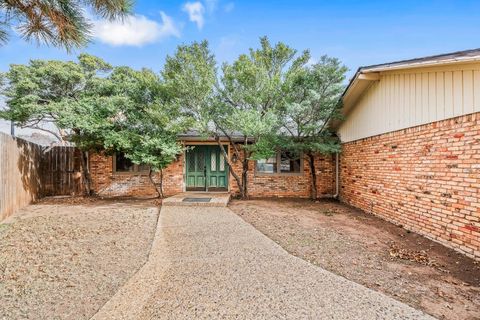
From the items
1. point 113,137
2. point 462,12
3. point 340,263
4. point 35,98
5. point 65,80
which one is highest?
point 462,12

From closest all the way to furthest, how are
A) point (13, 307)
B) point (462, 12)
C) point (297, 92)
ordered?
point (13, 307)
point (462, 12)
point (297, 92)

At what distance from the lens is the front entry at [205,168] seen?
1062cm

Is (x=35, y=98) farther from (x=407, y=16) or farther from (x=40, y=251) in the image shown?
(x=407, y=16)

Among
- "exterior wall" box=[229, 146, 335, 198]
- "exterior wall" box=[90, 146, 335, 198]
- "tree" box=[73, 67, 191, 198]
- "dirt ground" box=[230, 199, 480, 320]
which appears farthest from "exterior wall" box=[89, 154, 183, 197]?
"dirt ground" box=[230, 199, 480, 320]

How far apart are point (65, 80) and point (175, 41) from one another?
4.01 meters

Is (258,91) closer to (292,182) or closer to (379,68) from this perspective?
(379,68)

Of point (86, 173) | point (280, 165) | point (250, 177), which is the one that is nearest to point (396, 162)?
point (280, 165)

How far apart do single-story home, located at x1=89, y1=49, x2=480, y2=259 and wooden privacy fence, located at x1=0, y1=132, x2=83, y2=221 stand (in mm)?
901

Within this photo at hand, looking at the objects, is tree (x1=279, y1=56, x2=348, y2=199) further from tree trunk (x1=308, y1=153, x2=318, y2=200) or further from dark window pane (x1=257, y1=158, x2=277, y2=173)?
dark window pane (x1=257, y1=158, x2=277, y2=173)

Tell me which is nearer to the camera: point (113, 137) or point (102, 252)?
point (102, 252)

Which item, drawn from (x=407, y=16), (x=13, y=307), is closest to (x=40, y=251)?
(x=13, y=307)

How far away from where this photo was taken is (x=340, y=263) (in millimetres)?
3656

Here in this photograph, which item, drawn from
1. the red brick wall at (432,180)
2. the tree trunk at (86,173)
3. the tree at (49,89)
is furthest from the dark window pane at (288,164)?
the tree trunk at (86,173)

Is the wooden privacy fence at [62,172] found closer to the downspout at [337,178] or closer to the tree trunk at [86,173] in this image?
the tree trunk at [86,173]
